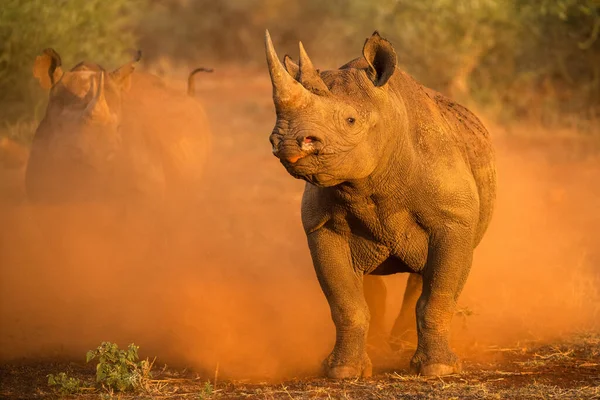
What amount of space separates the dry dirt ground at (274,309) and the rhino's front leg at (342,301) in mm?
154

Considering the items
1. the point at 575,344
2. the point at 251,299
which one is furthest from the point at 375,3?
the point at 575,344

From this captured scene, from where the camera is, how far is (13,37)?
19.3 meters

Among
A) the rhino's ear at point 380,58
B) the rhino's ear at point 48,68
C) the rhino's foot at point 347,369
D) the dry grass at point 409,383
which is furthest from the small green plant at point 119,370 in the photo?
the rhino's ear at point 48,68

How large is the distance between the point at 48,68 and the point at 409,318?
5.83 meters

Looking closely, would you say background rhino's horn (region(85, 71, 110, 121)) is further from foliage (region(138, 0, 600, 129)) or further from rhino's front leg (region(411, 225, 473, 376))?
foliage (region(138, 0, 600, 129))

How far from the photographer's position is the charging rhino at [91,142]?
512 inches

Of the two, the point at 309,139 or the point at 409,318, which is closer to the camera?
the point at 309,139

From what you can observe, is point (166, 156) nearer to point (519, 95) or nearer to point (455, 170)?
point (455, 170)

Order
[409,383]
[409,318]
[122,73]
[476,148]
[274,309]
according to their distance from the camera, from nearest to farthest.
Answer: [409,383] → [476,148] → [409,318] → [274,309] → [122,73]

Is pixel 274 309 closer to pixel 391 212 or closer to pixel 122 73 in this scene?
pixel 391 212

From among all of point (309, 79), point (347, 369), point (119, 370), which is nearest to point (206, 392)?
point (119, 370)

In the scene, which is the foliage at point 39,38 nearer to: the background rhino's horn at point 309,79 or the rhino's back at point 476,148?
the rhino's back at point 476,148

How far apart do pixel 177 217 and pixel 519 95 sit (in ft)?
31.7

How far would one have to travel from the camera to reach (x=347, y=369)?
25.6 ft
